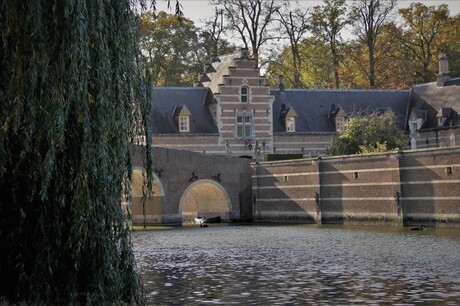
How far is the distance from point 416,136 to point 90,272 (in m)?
35.6

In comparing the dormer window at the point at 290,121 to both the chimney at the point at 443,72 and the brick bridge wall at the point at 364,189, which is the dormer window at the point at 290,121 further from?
the chimney at the point at 443,72

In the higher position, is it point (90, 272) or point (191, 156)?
point (191, 156)

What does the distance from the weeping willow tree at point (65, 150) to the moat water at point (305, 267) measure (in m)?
1.54

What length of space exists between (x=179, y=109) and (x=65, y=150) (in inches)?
1300

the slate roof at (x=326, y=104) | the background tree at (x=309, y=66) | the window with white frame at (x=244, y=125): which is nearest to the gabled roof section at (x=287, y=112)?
the slate roof at (x=326, y=104)

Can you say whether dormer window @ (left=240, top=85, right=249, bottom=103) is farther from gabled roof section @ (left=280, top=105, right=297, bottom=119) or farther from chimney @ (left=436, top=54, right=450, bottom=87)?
chimney @ (left=436, top=54, right=450, bottom=87)

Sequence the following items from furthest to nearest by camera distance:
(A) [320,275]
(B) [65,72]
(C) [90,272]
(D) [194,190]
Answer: (D) [194,190] → (A) [320,275] → (C) [90,272] → (B) [65,72]

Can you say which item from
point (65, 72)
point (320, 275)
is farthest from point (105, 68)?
point (320, 275)

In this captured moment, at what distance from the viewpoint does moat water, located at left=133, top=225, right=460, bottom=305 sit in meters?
14.4

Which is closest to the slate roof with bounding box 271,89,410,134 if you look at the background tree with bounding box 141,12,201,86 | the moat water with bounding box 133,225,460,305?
the background tree with bounding box 141,12,201,86

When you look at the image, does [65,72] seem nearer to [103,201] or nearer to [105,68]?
[105,68]

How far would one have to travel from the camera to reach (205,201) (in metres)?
42.8

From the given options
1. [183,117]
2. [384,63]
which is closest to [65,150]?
[183,117]

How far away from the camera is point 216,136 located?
43.3 meters
